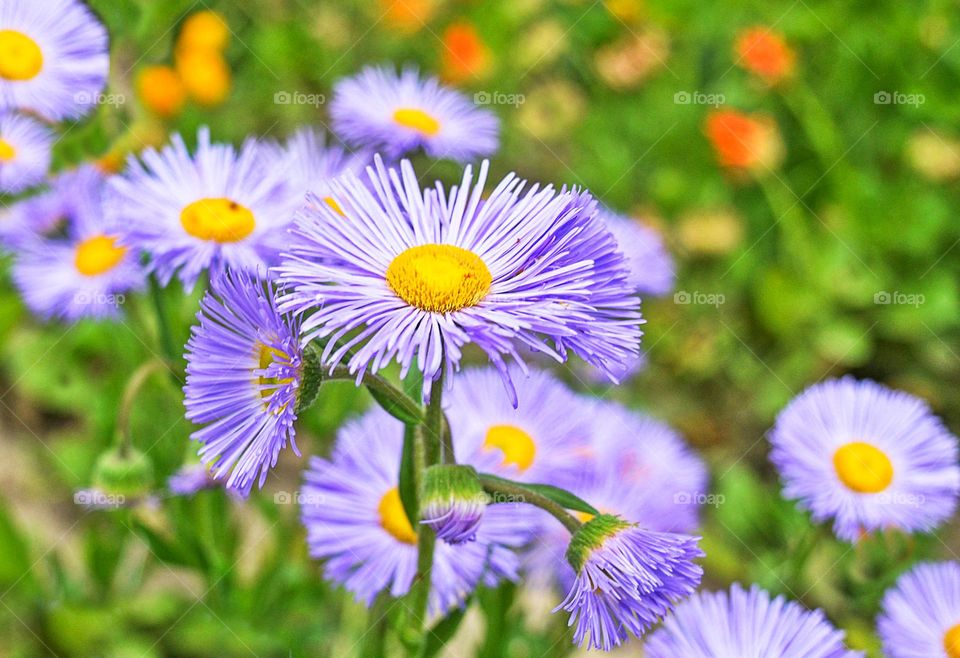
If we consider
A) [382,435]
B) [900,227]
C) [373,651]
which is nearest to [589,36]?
[900,227]

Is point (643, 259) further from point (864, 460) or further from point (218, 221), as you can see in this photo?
point (218, 221)

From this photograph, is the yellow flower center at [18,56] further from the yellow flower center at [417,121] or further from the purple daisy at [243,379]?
the purple daisy at [243,379]

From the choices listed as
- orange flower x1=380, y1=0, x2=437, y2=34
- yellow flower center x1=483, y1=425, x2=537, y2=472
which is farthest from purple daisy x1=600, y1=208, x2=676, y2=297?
orange flower x1=380, y1=0, x2=437, y2=34

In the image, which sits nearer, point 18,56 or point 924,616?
point 924,616

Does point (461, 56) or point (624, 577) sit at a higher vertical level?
point (461, 56)

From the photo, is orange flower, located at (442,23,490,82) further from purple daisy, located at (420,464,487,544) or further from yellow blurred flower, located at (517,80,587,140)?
purple daisy, located at (420,464,487,544)

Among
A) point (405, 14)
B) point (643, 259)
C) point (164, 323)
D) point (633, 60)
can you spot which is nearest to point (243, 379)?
point (164, 323)

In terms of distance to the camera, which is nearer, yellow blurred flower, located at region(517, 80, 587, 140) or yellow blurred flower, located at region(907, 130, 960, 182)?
yellow blurred flower, located at region(907, 130, 960, 182)

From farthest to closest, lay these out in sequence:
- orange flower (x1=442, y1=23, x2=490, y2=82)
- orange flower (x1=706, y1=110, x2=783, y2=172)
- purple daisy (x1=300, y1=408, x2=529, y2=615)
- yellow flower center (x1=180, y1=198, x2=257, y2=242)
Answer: orange flower (x1=442, y1=23, x2=490, y2=82), orange flower (x1=706, y1=110, x2=783, y2=172), yellow flower center (x1=180, y1=198, x2=257, y2=242), purple daisy (x1=300, y1=408, x2=529, y2=615)
